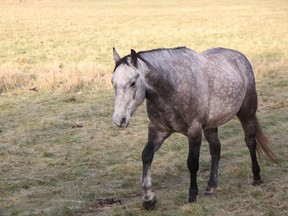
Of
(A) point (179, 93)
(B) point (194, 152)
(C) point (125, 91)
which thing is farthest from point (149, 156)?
(C) point (125, 91)

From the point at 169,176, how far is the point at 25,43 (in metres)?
26.1

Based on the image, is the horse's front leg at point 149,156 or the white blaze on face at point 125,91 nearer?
the white blaze on face at point 125,91

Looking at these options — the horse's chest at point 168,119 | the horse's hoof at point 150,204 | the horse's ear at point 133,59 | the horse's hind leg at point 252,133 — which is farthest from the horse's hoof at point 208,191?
the horse's ear at point 133,59

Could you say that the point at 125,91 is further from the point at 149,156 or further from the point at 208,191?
the point at 208,191

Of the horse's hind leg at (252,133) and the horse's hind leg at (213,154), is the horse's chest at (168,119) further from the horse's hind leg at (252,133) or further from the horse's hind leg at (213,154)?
the horse's hind leg at (252,133)

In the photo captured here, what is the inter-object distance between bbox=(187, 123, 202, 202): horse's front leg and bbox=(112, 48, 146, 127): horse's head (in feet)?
4.10

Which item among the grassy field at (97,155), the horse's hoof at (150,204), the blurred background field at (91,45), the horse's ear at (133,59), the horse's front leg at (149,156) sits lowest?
the blurred background field at (91,45)

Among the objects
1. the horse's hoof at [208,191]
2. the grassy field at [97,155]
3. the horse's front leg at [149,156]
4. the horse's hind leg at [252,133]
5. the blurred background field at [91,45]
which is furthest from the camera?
the blurred background field at [91,45]

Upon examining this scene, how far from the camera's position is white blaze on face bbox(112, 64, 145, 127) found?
589 cm

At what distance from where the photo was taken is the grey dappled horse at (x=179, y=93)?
236 inches

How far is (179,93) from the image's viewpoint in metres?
6.64

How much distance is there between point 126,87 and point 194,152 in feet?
5.85

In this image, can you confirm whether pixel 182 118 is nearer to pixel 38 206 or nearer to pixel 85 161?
pixel 38 206

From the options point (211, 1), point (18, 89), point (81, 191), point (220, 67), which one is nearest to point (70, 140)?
point (81, 191)
